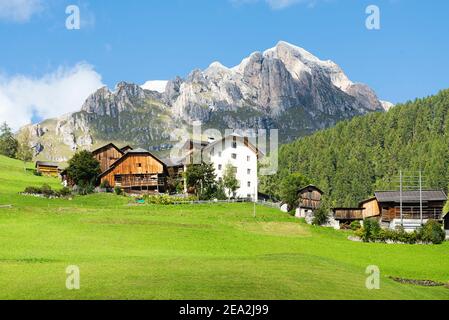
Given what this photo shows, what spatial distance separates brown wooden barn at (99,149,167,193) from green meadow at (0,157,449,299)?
18.3 meters

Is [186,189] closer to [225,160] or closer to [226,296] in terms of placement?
[225,160]

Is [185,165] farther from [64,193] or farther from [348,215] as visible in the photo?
[348,215]

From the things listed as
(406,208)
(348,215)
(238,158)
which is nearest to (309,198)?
(348,215)

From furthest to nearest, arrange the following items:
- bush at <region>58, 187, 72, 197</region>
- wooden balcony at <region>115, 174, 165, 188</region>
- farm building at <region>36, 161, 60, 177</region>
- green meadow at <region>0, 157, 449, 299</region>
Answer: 1. farm building at <region>36, 161, 60, 177</region>
2. wooden balcony at <region>115, 174, 165, 188</region>
3. bush at <region>58, 187, 72, 197</region>
4. green meadow at <region>0, 157, 449, 299</region>

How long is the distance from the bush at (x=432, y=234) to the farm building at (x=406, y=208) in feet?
60.4

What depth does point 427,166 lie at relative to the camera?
19288 centimetres

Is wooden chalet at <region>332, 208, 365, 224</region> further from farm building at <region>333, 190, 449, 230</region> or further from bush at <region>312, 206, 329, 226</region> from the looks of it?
bush at <region>312, 206, 329, 226</region>

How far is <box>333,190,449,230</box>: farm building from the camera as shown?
99.6 metres

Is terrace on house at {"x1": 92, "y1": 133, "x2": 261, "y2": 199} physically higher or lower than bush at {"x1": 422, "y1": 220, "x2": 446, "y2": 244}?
higher

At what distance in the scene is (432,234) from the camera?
252ft

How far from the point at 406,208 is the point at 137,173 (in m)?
54.2

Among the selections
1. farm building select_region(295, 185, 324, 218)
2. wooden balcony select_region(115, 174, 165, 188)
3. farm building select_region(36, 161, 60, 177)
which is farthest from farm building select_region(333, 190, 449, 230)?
farm building select_region(36, 161, 60, 177)
